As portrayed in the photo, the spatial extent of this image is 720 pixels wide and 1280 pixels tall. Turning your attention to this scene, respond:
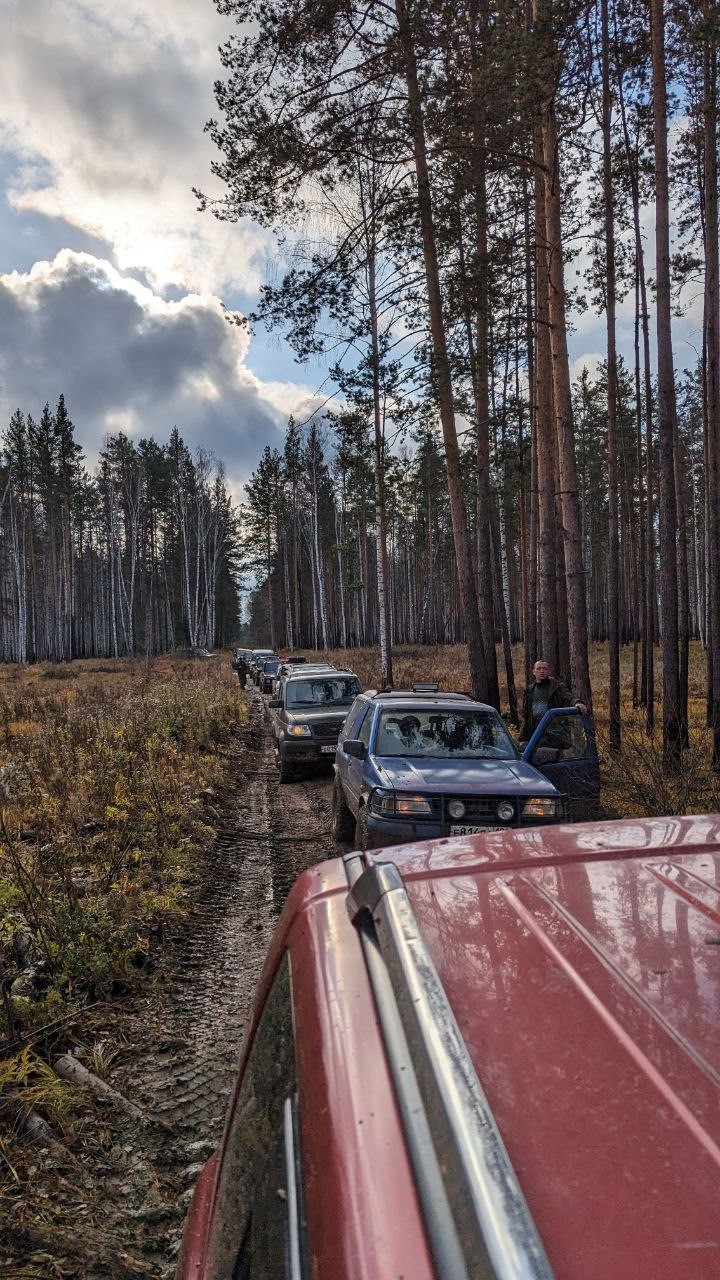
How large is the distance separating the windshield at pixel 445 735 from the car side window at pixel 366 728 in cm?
16

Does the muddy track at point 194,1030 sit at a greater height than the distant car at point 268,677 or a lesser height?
lesser

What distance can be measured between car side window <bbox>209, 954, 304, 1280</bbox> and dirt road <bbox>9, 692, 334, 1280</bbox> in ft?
4.58


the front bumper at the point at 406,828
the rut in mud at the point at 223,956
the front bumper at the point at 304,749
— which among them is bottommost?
the rut in mud at the point at 223,956

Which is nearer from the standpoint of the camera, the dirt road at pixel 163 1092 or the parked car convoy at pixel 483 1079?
the parked car convoy at pixel 483 1079

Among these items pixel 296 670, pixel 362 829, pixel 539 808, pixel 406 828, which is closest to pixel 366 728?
pixel 362 829

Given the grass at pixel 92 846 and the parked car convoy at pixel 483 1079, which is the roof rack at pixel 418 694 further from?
the parked car convoy at pixel 483 1079

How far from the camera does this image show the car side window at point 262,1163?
3.53 ft

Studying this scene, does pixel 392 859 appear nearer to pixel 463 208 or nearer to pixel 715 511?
pixel 715 511

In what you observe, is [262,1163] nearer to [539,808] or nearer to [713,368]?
[539,808]

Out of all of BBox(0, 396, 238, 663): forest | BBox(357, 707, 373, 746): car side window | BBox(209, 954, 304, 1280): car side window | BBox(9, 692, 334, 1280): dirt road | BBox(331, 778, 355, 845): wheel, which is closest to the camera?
BBox(209, 954, 304, 1280): car side window

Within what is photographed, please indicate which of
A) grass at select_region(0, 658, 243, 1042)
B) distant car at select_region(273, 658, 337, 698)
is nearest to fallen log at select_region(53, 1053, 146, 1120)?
grass at select_region(0, 658, 243, 1042)

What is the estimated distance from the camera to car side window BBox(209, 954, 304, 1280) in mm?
1077

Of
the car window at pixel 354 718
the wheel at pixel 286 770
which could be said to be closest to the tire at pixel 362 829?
the car window at pixel 354 718

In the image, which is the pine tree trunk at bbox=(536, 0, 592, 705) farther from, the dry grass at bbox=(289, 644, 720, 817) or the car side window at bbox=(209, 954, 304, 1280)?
the car side window at bbox=(209, 954, 304, 1280)
